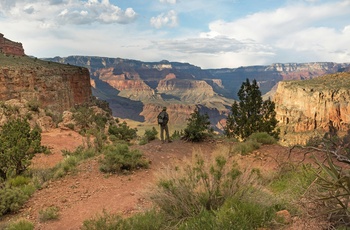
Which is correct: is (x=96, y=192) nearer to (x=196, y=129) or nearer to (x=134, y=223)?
(x=134, y=223)

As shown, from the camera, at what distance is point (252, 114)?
767 inches

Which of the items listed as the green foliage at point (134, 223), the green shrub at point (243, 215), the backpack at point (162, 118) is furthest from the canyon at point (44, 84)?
the green shrub at point (243, 215)

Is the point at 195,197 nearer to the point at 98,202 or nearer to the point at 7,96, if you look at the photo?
the point at 98,202

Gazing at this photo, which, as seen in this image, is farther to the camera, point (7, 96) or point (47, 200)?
point (7, 96)

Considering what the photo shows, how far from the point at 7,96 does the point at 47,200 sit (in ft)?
89.0

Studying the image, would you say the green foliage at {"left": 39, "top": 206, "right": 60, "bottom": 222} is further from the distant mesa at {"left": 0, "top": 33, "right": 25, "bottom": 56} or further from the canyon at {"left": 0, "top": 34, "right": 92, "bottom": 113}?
the distant mesa at {"left": 0, "top": 33, "right": 25, "bottom": 56}

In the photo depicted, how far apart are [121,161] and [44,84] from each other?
30.3 meters

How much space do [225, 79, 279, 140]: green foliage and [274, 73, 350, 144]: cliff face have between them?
57556mm

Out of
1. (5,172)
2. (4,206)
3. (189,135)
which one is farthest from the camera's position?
(189,135)

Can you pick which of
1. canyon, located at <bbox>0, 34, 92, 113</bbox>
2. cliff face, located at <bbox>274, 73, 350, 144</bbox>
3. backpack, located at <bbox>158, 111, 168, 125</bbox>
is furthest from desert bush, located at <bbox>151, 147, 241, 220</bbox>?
cliff face, located at <bbox>274, 73, 350, 144</bbox>

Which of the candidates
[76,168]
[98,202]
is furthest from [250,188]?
[76,168]

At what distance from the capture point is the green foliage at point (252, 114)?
19.2 m

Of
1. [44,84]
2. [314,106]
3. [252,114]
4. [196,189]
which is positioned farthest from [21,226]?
[314,106]

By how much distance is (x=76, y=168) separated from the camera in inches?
457
